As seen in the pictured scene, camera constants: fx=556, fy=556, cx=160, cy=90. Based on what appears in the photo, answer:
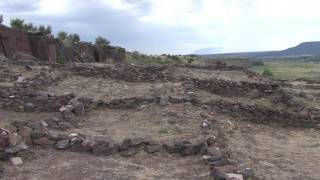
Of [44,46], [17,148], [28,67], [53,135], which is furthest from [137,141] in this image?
[44,46]

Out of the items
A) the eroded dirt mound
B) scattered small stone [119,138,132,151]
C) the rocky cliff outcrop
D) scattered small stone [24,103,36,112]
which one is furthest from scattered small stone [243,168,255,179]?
the rocky cliff outcrop

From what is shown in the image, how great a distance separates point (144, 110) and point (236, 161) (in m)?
5.48

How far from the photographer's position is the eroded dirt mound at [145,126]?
32.1 ft

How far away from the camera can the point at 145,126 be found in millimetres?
13156

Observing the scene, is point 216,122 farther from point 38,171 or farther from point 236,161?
point 38,171

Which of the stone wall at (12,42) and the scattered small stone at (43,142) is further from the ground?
the stone wall at (12,42)

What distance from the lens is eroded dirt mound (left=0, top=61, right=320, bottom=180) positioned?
386 inches

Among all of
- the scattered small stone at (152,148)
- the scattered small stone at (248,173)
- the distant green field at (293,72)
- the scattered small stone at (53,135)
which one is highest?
the scattered small stone at (53,135)

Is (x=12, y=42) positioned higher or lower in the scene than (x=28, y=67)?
higher

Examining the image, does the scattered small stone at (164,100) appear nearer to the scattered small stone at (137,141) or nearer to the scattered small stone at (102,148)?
the scattered small stone at (137,141)

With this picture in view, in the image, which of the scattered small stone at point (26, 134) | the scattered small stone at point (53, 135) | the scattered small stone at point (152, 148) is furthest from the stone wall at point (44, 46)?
the scattered small stone at point (152, 148)

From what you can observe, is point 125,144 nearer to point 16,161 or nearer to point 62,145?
point 62,145

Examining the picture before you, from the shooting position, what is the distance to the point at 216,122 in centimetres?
1369

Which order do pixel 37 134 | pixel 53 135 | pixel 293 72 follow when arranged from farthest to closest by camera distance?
1. pixel 293 72
2. pixel 53 135
3. pixel 37 134
